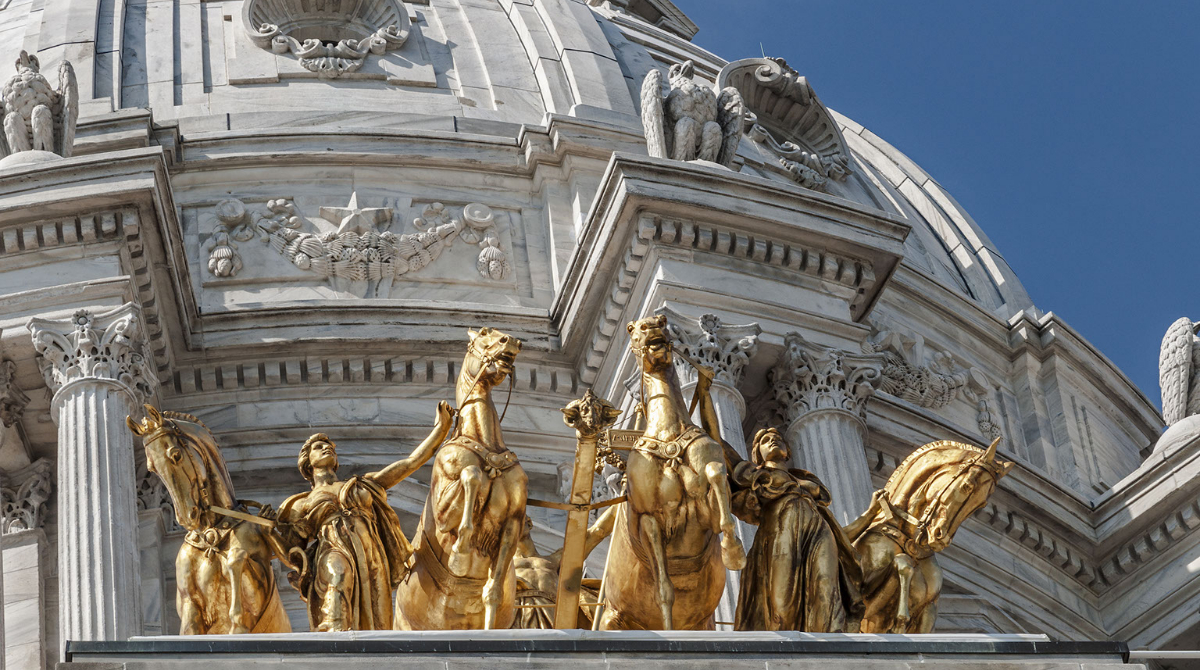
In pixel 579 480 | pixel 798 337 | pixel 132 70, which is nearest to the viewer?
pixel 579 480

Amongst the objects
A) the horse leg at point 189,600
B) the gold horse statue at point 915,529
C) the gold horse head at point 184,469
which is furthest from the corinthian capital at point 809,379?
the horse leg at point 189,600

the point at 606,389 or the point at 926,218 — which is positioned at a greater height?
the point at 926,218

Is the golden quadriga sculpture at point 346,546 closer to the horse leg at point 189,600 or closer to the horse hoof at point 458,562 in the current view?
the horse hoof at point 458,562

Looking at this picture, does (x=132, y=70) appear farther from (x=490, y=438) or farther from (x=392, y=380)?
(x=490, y=438)

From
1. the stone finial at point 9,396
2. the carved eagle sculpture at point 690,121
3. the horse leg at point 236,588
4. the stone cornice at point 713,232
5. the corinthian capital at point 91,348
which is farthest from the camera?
the carved eagle sculpture at point 690,121

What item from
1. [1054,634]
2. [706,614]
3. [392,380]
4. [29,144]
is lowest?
[706,614]

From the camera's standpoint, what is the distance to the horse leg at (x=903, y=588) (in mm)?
21422

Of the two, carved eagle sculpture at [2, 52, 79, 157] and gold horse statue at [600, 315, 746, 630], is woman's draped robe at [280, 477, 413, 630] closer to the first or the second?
gold horse statue at [600, 315, 746, 630]

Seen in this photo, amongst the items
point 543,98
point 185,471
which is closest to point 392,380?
point 543,98

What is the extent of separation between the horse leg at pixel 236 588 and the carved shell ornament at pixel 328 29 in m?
16.5

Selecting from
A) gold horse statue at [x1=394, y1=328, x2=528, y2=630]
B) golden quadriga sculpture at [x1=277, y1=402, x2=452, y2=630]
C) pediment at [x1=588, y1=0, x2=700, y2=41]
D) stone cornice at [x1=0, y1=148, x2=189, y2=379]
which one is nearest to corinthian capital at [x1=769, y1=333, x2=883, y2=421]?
stone cornice at [x1=0, y1=148, x2=189, y2=379]

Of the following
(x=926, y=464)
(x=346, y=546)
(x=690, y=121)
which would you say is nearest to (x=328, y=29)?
(x=690, y=121)

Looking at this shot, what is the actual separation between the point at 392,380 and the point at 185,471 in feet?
32.6

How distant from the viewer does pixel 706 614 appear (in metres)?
21.2
